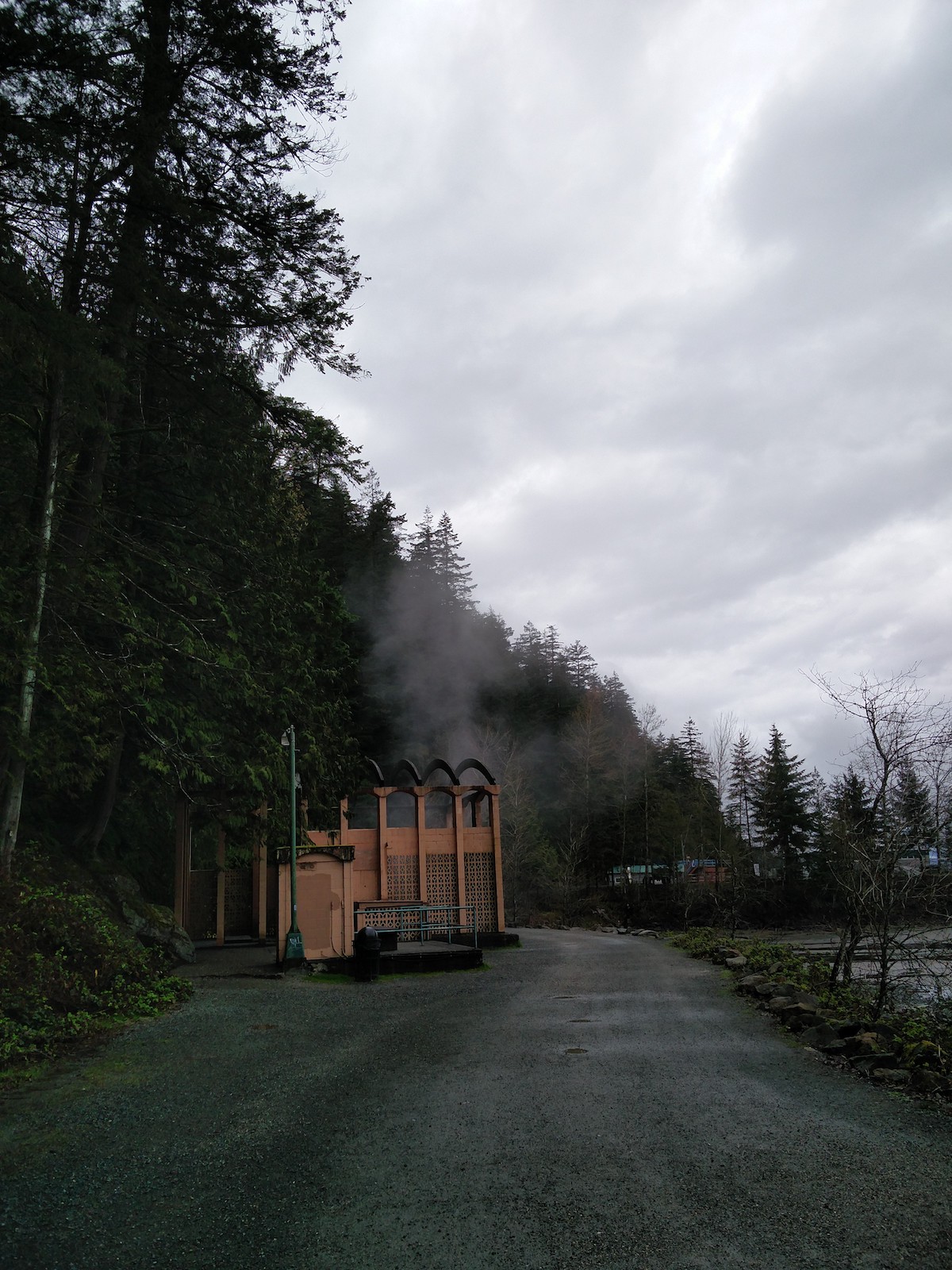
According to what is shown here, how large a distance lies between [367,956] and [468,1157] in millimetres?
8947

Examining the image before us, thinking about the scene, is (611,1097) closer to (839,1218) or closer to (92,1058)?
(839,1218)

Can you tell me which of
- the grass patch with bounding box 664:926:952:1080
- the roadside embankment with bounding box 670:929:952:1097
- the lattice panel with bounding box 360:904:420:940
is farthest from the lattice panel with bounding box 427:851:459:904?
the roadside embankment with bounding box 670:929:952:1097

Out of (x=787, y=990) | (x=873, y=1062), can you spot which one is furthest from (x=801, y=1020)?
(x=787, y=990)

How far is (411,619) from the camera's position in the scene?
42.2 metres

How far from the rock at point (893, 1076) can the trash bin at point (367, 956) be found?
827cm

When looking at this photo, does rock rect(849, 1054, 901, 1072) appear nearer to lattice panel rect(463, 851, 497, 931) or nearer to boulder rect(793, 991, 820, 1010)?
boulder rect(793, 991, 820, 1010)

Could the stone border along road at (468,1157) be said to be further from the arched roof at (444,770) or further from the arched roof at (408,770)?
the arched roof at (444,770)

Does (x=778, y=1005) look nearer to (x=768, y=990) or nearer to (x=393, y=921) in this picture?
(x=768, y=990)

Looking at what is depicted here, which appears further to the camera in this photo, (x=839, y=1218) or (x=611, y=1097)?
(x=611, y=1097)

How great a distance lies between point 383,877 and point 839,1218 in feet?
49.6

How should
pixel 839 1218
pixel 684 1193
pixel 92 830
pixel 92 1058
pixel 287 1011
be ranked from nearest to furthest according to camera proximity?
pixel 839 1218
pixel 684 1193
pixel 92 1058
pixel 287 1011
pixel 92 830

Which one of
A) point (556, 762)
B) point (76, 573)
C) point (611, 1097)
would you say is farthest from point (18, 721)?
point (556, 762)

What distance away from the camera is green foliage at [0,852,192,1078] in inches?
276

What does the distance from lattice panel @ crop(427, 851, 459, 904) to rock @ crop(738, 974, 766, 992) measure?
798 centimetres
